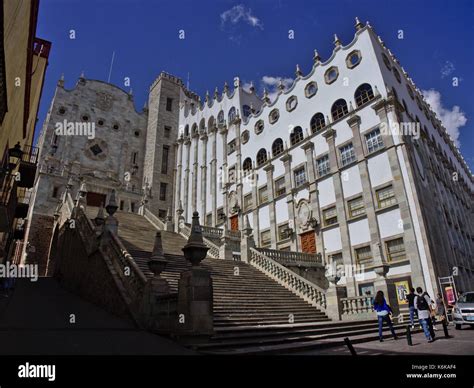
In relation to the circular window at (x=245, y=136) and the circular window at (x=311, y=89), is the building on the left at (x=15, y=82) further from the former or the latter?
the circular window at (x=311, y=89)

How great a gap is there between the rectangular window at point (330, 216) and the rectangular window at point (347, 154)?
12.0ft

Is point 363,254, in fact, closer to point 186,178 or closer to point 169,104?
point 186,178

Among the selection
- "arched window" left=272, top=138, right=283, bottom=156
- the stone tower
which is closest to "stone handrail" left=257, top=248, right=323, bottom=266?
"arched window" left=272, top=138, right=283, bottom=156

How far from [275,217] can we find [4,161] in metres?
20.6

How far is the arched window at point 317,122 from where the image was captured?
26788 mm

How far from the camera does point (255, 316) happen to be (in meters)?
11.2

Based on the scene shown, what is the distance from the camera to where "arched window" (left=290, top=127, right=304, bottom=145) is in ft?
93.7

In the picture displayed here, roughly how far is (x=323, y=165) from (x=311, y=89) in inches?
316

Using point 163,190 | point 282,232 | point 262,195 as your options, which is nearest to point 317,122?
point 262,195

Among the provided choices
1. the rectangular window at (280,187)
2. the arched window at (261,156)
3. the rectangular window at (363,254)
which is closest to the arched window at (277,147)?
the arched window at (261,156)

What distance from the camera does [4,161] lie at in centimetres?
1259

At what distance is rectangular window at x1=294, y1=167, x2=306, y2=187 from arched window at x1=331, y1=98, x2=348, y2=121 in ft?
16.5
